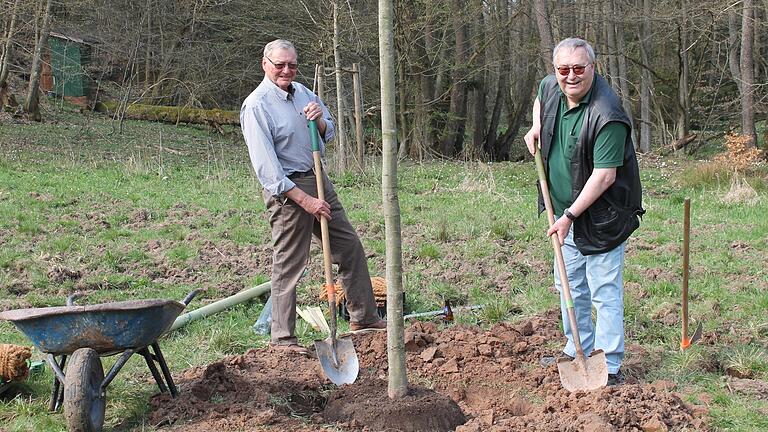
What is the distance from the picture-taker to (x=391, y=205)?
394 cm

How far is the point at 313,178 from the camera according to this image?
529 centimetres

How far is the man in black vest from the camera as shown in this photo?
420 cm

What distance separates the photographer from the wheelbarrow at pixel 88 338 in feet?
12.6

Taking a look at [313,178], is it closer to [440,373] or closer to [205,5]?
[440,373]

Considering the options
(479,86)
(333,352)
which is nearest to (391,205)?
(333,352)

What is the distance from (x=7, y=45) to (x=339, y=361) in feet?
54.0

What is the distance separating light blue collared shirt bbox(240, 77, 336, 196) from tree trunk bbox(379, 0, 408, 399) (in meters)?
1.19

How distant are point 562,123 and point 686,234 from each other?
1.25 meters

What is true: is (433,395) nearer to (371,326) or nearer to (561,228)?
(561,228)

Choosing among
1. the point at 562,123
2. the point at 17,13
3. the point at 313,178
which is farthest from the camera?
the point at 17,13

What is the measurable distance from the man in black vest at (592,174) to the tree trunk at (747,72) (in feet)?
43.7

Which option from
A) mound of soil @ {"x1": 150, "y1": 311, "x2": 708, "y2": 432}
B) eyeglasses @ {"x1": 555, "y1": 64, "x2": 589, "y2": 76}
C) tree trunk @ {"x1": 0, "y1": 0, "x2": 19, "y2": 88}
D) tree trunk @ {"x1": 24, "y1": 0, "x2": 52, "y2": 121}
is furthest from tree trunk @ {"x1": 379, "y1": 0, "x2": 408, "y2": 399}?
tree trunk @ {"x1": 24, "y1": 0, "x2": 52, "y2": 121}

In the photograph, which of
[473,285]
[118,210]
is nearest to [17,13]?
[118,210]

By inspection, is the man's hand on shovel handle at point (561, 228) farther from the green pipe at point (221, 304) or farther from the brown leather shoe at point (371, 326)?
the green pipe at point (221, 304)
